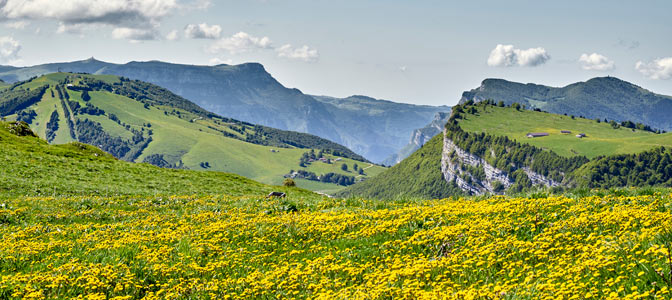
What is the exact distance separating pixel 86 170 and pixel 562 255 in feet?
177

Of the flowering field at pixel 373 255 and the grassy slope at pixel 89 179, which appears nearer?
the flowering field at pixel 373 255

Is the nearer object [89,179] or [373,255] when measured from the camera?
[373,255]

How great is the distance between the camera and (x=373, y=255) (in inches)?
571

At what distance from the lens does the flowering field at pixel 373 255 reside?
10078 mm

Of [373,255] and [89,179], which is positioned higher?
[373,255]

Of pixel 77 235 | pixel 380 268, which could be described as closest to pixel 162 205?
pixel 77 235

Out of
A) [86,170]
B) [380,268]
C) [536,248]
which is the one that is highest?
[536,248]

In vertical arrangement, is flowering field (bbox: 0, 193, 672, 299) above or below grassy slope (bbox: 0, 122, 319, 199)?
above

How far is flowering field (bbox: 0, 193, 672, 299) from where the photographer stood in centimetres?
1008

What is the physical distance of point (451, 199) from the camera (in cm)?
2352

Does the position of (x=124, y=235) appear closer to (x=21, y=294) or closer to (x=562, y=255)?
(x=21, y=294)

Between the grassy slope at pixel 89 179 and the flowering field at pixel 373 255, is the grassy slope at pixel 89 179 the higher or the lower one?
the lower one

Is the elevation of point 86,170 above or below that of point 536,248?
below

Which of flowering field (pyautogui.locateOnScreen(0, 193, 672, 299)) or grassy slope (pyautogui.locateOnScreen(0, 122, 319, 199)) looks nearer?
flowering field (pyautogui.locateOnScreen(0, 193, 672, 299))
